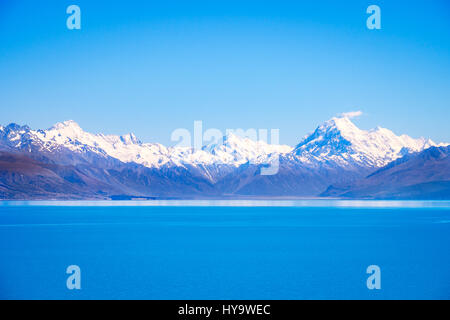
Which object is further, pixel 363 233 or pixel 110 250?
pixel 363 233

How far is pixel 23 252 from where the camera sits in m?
76.6

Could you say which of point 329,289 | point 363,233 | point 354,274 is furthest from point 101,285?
point 363,233

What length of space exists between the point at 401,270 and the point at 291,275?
12.8 meters

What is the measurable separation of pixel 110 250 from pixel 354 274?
37536 mm

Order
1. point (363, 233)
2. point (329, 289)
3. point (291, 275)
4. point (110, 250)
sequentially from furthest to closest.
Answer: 1. point (363, 233)
2. point (110, 250)
3. point (291, 275)
4. point (329, 289)
